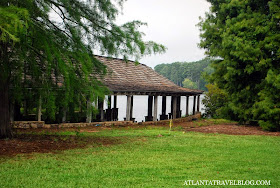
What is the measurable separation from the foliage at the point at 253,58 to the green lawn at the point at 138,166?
8.84 m

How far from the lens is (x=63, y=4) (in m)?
11.9

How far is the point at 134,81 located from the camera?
83.4ft

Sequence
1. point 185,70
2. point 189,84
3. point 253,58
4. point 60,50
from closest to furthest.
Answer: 1. point 60,50
2. point 253,58
3. point 189,84
4. point 185,70

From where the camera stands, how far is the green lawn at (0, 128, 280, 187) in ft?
24.1

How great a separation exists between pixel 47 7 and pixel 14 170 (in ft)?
19.3

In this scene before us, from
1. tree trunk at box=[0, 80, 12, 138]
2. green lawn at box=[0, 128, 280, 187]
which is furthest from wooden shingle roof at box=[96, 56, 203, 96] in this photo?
green lawn at box=[0, 128, 280, 187]

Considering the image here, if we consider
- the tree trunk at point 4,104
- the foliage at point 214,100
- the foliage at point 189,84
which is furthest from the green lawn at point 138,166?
the foliage at point 189,84

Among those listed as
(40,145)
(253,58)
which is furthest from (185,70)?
(40,145)

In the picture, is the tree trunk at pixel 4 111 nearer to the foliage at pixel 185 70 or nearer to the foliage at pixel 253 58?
the foliage at pixel 253 58

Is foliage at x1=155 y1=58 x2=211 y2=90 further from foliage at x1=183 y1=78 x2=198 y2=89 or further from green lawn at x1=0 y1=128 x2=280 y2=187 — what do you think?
green lawn at x1=0 y1=128 x2=280 y2=187

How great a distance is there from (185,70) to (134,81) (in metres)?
103

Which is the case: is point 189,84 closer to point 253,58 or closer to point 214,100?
point 214,100

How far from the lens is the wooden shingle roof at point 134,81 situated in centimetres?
2300

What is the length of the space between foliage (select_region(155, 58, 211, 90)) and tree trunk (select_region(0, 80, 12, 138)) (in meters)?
107
